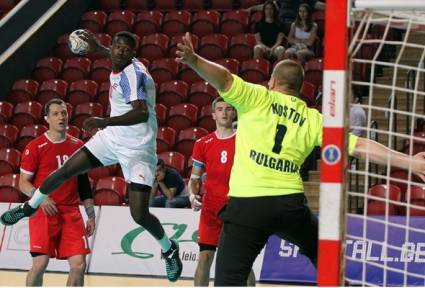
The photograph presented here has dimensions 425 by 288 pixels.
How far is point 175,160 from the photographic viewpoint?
45.9ft

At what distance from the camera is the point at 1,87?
17.5 metres

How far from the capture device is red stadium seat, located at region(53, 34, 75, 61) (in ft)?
59.3

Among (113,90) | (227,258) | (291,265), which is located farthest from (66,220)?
(291,265)

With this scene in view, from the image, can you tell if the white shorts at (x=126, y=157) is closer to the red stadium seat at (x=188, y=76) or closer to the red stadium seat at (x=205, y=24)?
the red stadium seat at (x=188, y=76)

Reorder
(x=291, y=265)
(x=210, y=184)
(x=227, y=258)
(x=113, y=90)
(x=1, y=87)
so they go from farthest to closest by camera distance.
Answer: (x=1, y=87), (x=291, y=265), (x=210, y=184), (x=113, y=90), (x=227, y=258)

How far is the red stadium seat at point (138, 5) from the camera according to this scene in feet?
63.0

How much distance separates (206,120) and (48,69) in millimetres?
3877

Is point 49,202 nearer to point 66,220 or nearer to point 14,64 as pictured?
point 66,220

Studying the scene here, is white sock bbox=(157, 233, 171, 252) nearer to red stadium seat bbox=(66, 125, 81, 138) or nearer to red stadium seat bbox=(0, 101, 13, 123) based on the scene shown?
red stadium seat bbox=(66, 125, 81, 138)

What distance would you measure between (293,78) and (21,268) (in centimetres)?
766

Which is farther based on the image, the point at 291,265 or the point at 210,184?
the point at 291,265

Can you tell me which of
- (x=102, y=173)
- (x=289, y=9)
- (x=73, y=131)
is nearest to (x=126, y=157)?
(x=102, y=173)

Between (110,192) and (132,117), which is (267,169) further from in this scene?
(110,192)

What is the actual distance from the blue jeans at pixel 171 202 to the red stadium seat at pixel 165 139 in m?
1.59
